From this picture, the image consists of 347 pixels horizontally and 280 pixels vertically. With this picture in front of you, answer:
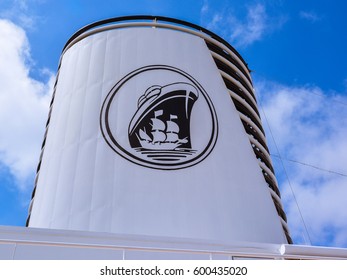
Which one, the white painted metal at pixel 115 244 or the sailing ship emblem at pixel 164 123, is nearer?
the white painted metal at pixel 115 244

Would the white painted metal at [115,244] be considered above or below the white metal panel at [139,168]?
below

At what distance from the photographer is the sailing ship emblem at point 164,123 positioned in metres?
8.54

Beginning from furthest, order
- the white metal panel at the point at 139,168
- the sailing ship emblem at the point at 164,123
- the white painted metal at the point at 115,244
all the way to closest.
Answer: the sailing ship emblem at the point at 164,123, the white metal panel at the point at 139,168, the white painted metal at the point at 115,244

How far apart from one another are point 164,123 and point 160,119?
0.43ft

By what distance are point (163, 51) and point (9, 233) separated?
274 inches

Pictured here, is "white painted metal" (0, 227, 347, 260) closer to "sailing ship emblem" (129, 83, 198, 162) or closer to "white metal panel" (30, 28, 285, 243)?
"white metal panel" (30, 28, 285, 243)

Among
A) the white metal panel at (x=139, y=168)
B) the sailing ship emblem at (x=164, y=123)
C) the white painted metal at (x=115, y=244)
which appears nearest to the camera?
the white painted metal at (x=115, y=244)

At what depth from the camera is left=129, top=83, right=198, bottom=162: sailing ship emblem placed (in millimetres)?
8539

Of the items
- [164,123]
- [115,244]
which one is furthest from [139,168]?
[115,244]

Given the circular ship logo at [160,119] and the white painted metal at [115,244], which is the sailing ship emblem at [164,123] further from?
the white painted metal at [115,244]

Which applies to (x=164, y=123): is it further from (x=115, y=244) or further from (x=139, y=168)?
(x=115, y=244)

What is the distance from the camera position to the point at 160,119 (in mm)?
8945

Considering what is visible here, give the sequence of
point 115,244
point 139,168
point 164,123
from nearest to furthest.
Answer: point 115,244 < point 139,168 < point 164,123

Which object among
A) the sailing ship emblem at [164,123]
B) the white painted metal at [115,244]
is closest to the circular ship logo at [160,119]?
the sailing ship emblem at [164,123]
